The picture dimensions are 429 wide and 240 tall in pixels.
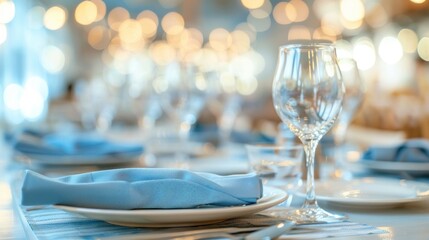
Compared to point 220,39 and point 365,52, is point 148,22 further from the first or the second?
point 365,52

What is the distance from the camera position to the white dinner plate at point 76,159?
132cm

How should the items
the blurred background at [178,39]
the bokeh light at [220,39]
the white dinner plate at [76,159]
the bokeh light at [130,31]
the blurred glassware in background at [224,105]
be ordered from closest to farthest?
the white dinner plate at [76,159] → the blurred glassware in background at [224,105] → the blurred background at [178,39] → the bokeh light at [130,31] → the bokeh light at [220,39]

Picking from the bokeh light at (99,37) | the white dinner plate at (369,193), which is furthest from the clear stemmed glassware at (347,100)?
the bokeh light at (99,37)

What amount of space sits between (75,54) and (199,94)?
9.59m

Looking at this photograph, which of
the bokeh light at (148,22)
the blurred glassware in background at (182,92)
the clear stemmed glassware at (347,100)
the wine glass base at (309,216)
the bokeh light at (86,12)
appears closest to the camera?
the wine glass base at (309,216)

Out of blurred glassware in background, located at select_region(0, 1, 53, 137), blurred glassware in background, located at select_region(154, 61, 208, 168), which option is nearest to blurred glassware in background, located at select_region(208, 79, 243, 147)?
blurred glassware in background, located at select_region(154, 61, 208, 168)

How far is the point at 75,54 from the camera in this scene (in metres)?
10.7

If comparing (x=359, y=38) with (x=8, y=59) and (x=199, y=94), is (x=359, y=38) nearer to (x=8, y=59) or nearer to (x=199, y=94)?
(x=8, y=59)

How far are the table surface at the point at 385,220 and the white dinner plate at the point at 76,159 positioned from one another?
39cm

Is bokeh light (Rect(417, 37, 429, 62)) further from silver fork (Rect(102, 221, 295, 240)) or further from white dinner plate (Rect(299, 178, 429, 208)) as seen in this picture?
silver fork (Rect(102, 221, 295, 240))

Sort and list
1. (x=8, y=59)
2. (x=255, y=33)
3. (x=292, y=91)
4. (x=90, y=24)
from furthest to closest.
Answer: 1. (x=255, y=33)
2. (x=90, y=24)
3. (x=8, y=59)
4. (x=292, y=91)

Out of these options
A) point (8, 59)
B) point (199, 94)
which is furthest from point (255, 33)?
point (199, 94)

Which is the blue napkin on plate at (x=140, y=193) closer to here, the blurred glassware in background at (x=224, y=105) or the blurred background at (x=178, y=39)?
the blurred glassware in background at (x=224, y=105)

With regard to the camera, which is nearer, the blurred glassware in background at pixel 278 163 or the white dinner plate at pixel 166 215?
the white dinner plate at pixel 166 215
